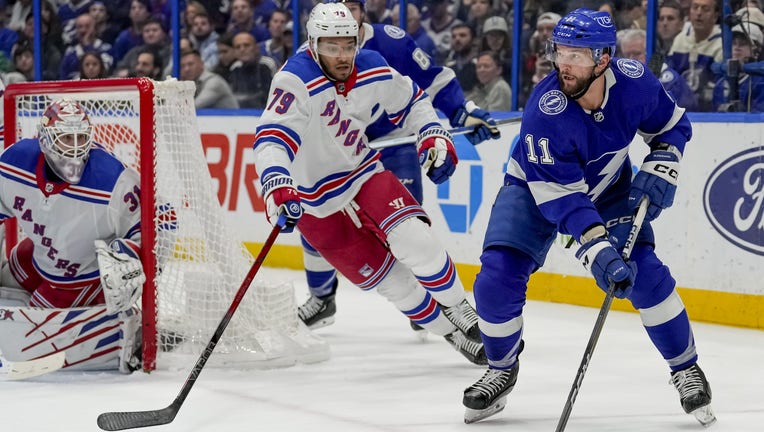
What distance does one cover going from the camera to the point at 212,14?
695 cm

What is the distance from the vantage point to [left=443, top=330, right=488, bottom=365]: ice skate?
3.95 meters

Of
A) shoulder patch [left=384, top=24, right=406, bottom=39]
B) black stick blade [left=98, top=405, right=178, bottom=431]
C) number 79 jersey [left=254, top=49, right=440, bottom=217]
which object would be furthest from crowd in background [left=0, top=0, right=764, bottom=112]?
black stick blade [left=98, top=405, right=178, bottom=431]

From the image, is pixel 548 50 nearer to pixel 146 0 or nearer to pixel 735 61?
pixel 735 61

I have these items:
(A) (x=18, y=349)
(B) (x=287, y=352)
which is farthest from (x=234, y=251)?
(A) (x=18, y=349)

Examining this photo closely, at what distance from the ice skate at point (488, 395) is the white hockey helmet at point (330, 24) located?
1117 mm

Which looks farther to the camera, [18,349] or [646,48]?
[646,48]

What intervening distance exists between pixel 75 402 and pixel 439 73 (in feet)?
5.99

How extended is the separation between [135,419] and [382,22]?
3.49m

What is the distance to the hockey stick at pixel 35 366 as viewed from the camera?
3682 mm

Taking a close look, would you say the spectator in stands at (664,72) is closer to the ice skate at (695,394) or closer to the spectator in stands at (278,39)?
the ice skate at (695,394)

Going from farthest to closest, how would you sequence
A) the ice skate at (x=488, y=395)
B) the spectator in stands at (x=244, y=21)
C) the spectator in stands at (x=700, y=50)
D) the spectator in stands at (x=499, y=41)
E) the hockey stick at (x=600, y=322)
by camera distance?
the spectator in stands at (x=244, y=21) < the spectator in stands at (x=499, y=41) < the spectator in stands at (x=700, y=50) < the ice skate at (x=488, y=395) < the hockey stick at (x=600, y=322)

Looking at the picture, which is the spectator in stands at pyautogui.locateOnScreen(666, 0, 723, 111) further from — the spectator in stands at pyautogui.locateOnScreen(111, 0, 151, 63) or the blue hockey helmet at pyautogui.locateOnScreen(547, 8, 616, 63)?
the spectator in stands at pyautogui.locateOnScreen(111, 0, 151, 63)

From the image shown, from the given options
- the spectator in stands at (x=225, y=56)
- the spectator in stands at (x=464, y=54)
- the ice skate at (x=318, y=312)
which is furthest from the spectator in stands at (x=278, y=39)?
the ice skate at (x=318, y=312)

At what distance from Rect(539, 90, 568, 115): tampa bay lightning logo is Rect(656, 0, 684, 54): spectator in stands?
2170 millimetres
